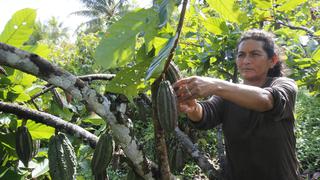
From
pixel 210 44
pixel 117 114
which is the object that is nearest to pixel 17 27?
pixel 117 114

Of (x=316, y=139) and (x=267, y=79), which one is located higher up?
(x=267, y=79)

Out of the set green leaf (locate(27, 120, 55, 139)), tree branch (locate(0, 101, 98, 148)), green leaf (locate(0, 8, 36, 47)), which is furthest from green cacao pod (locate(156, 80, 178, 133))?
green leaf (locate(27, 120, 55, 139))

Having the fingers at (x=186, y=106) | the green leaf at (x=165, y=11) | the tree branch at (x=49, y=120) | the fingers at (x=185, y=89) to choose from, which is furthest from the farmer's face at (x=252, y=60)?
the green leaf at (x=165, y=11)

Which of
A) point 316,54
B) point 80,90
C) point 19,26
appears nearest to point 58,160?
point 80,90

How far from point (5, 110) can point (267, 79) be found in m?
1.49

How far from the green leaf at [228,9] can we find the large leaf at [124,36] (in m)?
0.18

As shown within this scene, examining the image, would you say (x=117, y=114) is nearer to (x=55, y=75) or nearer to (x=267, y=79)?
(x=55, y=75)

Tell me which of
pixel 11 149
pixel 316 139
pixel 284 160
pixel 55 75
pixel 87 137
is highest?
pixel 55 75

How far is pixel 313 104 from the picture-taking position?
665cm

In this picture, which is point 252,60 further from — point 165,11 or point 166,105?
point 165,11

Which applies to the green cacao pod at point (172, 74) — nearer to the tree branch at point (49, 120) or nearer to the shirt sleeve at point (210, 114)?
the tree branch at point (49, 120)

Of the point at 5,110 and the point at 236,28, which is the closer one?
the point at 5,110

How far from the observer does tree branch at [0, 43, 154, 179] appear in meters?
0.95

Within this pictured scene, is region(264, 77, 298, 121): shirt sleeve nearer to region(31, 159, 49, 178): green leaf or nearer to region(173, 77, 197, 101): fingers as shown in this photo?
region(173, 77, 197, 101): fingers
